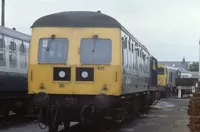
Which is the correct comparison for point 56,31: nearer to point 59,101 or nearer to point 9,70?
point 59,101

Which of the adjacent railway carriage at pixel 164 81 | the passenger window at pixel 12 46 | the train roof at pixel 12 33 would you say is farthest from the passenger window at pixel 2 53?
the adjacent railway carriage at pixel 164 81

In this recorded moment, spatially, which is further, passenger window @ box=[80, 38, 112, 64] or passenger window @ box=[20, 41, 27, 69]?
passenger window @ box=[20, 41, 27, 69]

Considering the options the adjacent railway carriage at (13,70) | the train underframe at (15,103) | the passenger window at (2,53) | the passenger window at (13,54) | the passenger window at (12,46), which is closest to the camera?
the passenger window at (2,53)

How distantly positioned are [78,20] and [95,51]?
0.95 meters

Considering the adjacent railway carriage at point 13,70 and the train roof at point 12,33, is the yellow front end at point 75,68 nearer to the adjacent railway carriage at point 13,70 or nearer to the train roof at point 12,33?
the adjacent railway carriage at point 13,70

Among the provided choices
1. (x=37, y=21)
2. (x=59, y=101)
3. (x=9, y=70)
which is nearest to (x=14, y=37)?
(x=9, y=70)

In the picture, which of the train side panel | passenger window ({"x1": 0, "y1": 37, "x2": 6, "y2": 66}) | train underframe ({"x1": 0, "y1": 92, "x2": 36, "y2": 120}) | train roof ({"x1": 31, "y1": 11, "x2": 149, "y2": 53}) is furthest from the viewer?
train underframe ({"x1": 0, "y1": 92, "x2": 36, "y2": 120})

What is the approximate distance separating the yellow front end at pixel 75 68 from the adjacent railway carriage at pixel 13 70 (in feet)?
11.9

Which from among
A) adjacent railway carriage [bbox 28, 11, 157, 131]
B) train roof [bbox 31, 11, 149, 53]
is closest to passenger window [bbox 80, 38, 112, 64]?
adjacent railway carriage [bbox 28, 11, 157, 131]

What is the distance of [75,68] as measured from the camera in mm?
11961

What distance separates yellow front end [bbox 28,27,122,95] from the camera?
38.8 feet

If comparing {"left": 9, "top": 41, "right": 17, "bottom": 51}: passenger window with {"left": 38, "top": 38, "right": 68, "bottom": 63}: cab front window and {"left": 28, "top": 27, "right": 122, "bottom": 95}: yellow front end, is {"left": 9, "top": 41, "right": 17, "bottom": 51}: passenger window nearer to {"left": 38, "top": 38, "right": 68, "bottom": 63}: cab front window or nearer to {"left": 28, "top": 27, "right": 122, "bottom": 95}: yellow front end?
{"left": 28, "top": 27, "right": 122, "bottom": 95}: yellow front end

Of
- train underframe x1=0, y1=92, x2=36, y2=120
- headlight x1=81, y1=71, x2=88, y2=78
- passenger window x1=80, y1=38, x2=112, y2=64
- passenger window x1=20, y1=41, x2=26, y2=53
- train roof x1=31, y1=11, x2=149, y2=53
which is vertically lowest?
train underframe x1=0, y1=92, x2=36, y2=120

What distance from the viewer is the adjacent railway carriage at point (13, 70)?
15805mm
